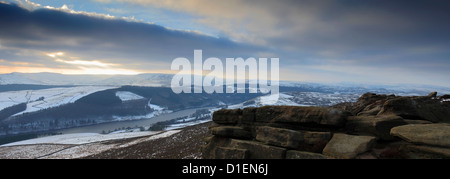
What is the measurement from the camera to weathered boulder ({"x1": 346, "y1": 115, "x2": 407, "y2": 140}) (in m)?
13.5

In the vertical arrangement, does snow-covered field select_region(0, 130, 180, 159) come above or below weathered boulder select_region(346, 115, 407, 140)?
below

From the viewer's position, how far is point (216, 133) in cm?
1839

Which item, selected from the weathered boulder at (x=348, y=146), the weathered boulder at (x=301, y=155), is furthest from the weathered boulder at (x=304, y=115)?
the weathered boulder at (x=301, y=155)

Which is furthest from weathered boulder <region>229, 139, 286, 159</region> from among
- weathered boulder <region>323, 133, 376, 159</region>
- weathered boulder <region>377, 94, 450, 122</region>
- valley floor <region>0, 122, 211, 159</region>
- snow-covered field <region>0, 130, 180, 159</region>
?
snow-covered field <region>0, 130, 180, 159</region>

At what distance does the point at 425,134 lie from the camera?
12055 mm

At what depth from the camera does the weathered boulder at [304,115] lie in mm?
14641

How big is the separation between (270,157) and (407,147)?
323 inches

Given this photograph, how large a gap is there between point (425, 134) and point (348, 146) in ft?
14.8

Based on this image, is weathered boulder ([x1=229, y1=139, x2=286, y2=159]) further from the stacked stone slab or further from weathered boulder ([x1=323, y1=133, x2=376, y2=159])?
weathered boulder ([x1=323, y1=133, x2=376, y2=159])

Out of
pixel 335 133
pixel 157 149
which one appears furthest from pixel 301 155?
pixel 157 149

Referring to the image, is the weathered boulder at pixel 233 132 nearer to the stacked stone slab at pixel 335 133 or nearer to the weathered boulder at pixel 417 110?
the stacked stone slab at pixel 335 133

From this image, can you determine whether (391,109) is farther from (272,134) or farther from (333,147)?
Answer: (272,134)
